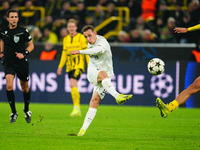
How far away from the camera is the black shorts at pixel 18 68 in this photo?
10680 mm

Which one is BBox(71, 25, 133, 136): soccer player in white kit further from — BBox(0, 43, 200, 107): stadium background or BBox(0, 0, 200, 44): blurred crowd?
BBox(0, 0, 200, 44): blurred crowd

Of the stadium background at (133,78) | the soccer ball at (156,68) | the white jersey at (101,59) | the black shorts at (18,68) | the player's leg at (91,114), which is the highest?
the white jersey at (101,59)

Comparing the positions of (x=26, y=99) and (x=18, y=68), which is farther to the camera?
(x=26, y=99)

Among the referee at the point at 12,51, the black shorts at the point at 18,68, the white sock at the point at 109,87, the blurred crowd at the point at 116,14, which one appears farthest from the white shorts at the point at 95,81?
the blurred crowd at the point at 116,14

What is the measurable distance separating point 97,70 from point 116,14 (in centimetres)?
1102

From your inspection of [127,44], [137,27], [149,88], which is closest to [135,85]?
[149,88]

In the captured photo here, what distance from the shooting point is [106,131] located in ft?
32.1

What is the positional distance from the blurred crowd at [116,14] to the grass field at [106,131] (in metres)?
4.13

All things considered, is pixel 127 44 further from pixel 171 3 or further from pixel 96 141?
pixel 96 141

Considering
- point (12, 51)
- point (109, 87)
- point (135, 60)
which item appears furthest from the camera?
point (135, 60)

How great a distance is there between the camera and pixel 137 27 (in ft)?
61.7

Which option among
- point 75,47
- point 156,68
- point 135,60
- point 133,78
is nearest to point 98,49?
point 156,68

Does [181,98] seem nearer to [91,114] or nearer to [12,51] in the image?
[91,114]

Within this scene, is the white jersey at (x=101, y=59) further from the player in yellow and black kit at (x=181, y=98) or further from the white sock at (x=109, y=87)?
the player in yellow and black kit at (x=181, y=98)
